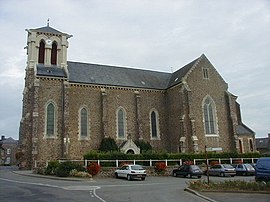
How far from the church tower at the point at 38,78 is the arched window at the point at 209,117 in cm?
1784

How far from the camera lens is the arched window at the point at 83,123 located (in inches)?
1332

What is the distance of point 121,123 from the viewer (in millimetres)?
36219

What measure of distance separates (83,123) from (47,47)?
10.7m

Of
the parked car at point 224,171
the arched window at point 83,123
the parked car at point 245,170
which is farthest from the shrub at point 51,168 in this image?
the parked car at point 245,170

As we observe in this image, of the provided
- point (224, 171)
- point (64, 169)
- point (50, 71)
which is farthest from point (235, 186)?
point (50, 71)

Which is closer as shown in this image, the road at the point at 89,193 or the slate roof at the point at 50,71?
the road at the point at 89,193

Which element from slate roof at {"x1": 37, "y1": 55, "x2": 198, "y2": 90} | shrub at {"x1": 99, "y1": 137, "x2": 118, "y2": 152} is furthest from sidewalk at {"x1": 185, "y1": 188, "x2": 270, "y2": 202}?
slate roof at {"x1": 37, "y1": 55, "x2": 198, "y2": 90}

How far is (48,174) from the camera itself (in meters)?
24.8

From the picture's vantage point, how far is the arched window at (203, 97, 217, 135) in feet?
121

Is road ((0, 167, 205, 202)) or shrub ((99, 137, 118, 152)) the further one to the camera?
shrub ((99, 137, 118, 152))

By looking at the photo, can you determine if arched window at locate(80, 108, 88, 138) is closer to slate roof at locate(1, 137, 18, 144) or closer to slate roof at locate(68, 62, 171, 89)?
slate roof at locate(68, 62, 171, 89)

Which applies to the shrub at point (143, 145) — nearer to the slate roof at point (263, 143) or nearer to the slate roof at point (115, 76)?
the slate roof at point (115, 76)

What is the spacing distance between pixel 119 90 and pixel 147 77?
21.4ft

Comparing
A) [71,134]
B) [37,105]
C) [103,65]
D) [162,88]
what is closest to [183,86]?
[162,88]
